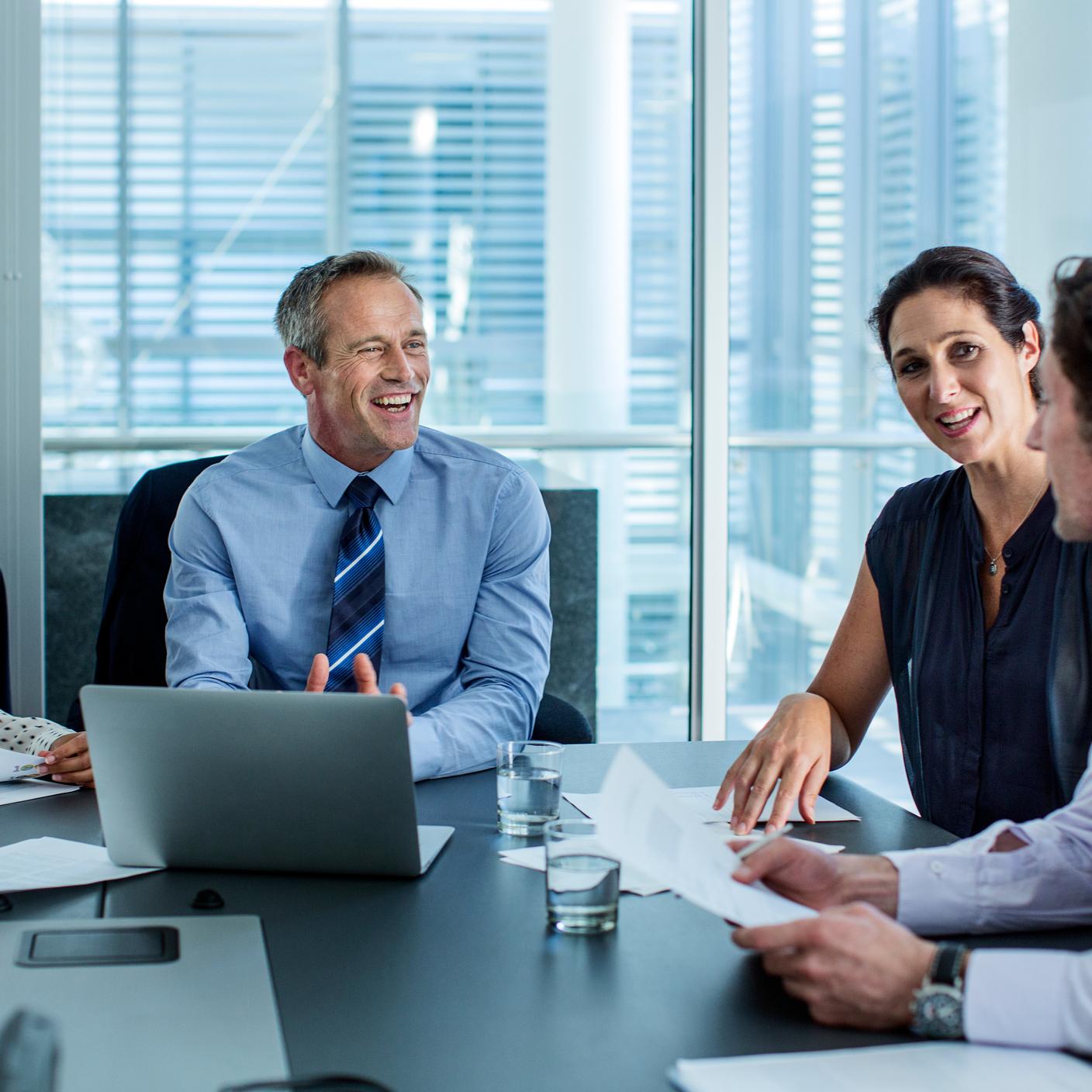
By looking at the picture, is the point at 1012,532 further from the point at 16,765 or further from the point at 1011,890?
the point at 16,765

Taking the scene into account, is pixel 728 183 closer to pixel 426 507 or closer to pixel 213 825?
pixel 426 507

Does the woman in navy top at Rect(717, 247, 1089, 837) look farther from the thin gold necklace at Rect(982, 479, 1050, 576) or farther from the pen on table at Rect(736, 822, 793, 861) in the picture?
the pen on table at Rect(736, 822, 793, 861)

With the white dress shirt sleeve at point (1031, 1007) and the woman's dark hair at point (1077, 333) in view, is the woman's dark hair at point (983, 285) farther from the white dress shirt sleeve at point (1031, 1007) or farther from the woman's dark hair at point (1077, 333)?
the white dress shirt sleeve at point (1031, 1007)

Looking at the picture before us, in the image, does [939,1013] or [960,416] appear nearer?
[939,1013]

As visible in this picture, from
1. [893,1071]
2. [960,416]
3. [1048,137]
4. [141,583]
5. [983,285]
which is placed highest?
[1048,137]

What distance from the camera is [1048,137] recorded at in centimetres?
334

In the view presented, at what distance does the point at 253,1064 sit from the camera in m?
0.89

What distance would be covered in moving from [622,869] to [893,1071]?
0.49 meters

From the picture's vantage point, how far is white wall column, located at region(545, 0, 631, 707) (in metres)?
3.37

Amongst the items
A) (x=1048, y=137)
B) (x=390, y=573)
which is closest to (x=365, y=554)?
(x=390, y=573)

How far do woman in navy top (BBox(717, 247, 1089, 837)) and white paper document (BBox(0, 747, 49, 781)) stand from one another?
975 millimetres

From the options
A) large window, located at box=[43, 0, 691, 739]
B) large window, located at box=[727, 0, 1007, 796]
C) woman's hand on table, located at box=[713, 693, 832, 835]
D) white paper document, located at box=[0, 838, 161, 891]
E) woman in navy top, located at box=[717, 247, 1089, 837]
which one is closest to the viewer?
white paper document, located at box=[0, 838, 161, 891]

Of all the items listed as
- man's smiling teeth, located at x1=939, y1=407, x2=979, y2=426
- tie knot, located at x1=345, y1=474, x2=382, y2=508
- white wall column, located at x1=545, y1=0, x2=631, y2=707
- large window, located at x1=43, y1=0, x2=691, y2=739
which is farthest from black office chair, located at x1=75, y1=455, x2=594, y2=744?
man's smiling teeth, located at x1=939, y1=407, x2=979, y2=426

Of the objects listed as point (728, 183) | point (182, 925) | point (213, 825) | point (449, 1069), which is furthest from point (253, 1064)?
point (728, 183)
